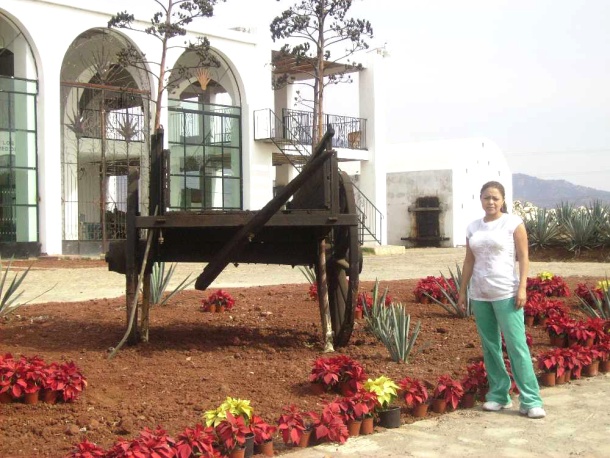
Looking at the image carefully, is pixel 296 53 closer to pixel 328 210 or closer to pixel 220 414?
pixel 328 210

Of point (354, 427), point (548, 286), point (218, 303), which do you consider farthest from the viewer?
point (548, 286)

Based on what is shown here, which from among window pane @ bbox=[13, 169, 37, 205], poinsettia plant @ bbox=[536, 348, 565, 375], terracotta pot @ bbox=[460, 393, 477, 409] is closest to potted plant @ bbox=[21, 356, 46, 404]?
terracotta pot @ bbox=[460, 393, 477, 409]

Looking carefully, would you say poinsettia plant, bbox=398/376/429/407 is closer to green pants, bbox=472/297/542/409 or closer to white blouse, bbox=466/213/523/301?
green pants, bbox=472/297/542/409

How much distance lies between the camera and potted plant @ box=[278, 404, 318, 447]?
4453 millimetres

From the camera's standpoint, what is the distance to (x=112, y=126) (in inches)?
1052

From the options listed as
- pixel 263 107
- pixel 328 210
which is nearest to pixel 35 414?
pixel 328 210

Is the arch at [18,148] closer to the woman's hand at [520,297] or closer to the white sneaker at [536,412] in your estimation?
the woman's hand at [520,297]

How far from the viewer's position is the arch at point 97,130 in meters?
25.4

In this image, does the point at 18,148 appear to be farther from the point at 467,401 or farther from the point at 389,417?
the point at 389,417

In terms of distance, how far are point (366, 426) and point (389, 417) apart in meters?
0.20

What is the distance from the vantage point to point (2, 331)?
24.8ft

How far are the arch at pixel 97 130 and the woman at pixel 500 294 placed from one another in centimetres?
1967

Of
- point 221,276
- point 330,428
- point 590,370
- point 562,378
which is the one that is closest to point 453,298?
point 590,370

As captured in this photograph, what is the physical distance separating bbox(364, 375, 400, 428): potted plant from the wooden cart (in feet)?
4.56
